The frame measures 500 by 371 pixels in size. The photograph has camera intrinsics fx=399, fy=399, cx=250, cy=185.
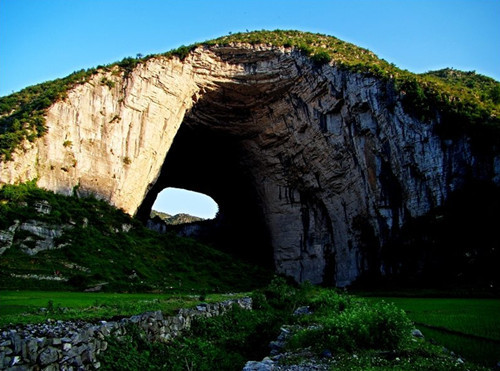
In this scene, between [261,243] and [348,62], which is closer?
[348,62]

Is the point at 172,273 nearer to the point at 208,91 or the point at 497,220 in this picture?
the point at 208,91

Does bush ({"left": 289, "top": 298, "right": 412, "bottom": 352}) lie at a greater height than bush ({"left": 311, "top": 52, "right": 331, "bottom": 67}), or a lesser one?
lesser

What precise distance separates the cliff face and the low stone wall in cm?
2658

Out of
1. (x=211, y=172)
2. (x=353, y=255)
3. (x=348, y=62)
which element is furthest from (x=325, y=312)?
(x=211, y=172)

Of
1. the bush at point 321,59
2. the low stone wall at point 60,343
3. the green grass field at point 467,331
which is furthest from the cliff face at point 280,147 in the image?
the low stone wall at point 60,343

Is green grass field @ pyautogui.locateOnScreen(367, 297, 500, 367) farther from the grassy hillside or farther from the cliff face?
the cliff face

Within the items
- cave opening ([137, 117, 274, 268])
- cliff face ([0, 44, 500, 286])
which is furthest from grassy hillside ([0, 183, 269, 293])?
cave opening ([137, 117, 274, 268])

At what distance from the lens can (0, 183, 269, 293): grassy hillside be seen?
22.8 meters

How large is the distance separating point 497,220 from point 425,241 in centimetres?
570

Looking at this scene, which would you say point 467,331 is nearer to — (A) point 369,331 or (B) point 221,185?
(A) point 369,331

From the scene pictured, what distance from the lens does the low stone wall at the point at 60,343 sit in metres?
6.27

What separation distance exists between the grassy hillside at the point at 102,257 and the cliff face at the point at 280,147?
10.8 ft

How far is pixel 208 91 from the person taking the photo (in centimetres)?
4200

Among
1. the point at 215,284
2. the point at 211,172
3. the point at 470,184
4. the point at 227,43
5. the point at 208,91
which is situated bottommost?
the point at 215,284
